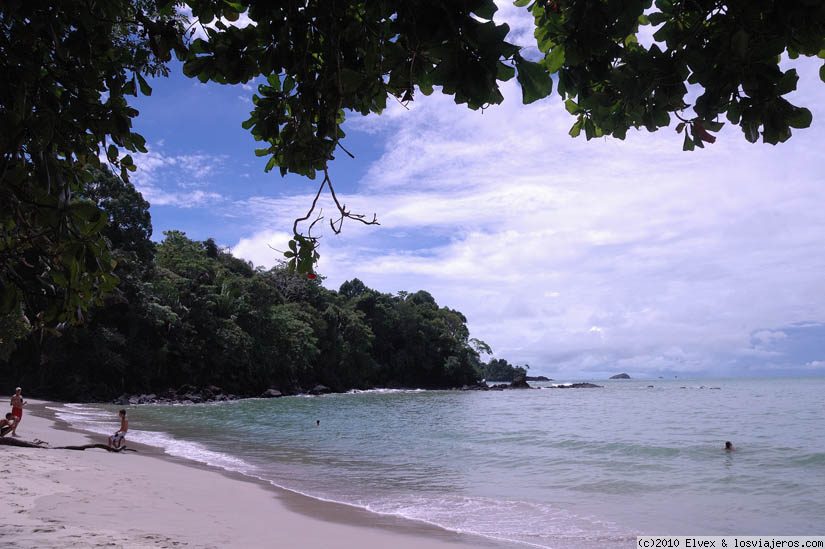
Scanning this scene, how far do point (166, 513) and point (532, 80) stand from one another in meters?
6.05

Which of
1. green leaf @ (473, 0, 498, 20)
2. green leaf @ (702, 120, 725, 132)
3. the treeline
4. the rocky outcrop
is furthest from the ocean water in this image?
the rocky outcrop

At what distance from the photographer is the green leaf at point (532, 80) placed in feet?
5.51

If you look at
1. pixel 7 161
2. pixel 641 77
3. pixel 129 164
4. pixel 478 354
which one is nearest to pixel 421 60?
pixel 641 77

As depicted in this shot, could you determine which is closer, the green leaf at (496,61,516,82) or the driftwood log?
the green leaf at (496,61,516,82)

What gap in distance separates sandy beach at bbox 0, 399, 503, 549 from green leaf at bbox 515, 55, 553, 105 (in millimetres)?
4478

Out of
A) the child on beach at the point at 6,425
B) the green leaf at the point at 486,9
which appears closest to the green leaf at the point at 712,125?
the green leaf at the point at 486,9

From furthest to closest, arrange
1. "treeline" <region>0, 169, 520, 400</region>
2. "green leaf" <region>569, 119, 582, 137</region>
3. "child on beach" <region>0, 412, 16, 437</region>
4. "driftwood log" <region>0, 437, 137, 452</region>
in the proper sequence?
→ "treeline" <region>0, 169, 520, 400</region>, "child on beach" <region>0, 412, 16, 437</region>, "driftwood log" <region>0, 437, 137, 452</region>, "green leaf" <region>569, 119, 582, 137</region>

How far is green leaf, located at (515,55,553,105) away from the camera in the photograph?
5.51 ft

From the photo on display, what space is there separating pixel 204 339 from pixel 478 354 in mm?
36711

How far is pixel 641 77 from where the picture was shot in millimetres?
2012

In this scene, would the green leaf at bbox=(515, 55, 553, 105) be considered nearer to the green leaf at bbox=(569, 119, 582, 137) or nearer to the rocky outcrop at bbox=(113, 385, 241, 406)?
the green leaf at bbox=(569, 119, 582, 137)

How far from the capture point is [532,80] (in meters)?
1.70

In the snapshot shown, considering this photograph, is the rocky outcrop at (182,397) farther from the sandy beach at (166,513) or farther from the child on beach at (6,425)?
the sandy beach at (166,513)

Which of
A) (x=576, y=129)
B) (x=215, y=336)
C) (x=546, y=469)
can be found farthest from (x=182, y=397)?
(x=576, y=129)
